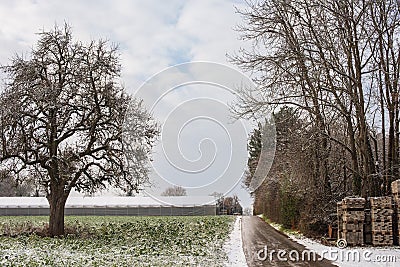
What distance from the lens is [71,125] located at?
56.3 feet

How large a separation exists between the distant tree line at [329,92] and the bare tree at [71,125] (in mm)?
4221

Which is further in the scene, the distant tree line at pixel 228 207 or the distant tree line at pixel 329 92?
the distant tree line at pixel 228 207

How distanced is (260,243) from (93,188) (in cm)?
654

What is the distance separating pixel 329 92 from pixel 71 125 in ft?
30.2

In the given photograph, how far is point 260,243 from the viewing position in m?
15.5

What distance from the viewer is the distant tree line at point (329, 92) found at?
15.2 m

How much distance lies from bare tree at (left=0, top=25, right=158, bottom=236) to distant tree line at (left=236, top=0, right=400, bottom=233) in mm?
4221

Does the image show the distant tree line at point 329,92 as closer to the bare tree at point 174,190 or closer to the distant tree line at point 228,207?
the bare tree at point 174,190

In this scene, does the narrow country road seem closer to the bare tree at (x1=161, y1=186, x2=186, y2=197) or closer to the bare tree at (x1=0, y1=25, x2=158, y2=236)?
the bare tree at (x1=161, y1=186, x2=186, y2=197)

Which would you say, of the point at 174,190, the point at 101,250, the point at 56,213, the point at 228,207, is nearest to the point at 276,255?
the point at 101,250

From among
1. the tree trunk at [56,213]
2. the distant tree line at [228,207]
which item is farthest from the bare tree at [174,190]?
the distant tree line at [228,207]

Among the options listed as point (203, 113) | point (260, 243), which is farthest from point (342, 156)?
point (203, 113)

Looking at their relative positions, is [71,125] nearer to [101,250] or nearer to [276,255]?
[101,250]

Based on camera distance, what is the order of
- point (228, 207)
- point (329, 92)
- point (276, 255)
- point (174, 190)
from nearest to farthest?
point (276, 255) < point (329, 92) < point (174, 190) < point (228, 207)
